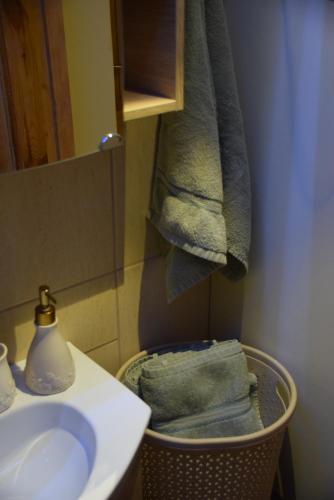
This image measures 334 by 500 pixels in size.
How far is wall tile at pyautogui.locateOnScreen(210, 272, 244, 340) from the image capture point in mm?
1255

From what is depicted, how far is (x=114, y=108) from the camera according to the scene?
29.9 inches

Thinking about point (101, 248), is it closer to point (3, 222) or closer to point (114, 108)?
point (3, 222)

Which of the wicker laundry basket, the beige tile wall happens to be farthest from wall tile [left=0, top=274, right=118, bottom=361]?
the wicker laundry basket

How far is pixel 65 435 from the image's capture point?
91 cm

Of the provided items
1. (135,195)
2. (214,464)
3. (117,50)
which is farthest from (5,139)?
(214,464)

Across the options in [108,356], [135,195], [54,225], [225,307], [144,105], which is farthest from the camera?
[225,307]

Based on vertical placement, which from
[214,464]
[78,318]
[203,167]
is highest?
[203,167]

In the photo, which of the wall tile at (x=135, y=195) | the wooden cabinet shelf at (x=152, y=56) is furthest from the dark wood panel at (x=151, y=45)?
the wall tile at (x=135, y=195)

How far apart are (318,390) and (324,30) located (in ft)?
2.36

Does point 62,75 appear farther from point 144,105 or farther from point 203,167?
point 203,167

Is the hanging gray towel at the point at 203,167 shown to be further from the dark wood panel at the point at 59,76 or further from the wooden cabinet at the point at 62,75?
the dark wood panel at the point at 59,76

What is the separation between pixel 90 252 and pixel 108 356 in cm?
27

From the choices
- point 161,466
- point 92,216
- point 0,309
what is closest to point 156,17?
point 92,216

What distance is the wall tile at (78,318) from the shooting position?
968mm
